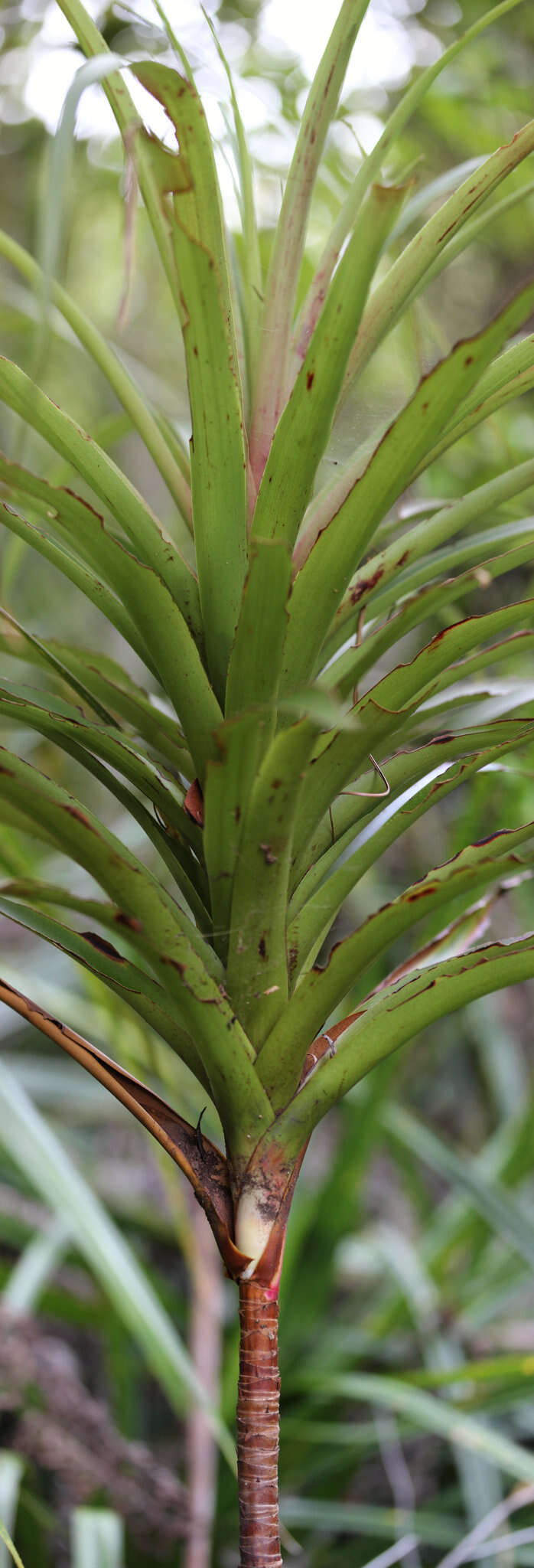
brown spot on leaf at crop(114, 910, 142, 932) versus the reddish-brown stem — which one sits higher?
brown spot on leaf at crop(114, 910, 142, 932)

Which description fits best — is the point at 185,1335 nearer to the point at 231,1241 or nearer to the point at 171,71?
the point at 231,1241

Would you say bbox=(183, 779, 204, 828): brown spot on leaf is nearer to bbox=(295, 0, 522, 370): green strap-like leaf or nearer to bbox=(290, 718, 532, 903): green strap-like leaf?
bbox=(290, 718, 532, 903): green strap-like leaf

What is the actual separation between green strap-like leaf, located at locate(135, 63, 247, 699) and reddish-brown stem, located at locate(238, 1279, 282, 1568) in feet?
0.67

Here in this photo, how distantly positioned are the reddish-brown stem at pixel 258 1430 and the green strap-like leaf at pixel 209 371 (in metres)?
0.20

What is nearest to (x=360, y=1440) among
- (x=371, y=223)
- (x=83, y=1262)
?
(x=83, y=1262)

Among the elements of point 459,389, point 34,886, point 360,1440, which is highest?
point 459,389

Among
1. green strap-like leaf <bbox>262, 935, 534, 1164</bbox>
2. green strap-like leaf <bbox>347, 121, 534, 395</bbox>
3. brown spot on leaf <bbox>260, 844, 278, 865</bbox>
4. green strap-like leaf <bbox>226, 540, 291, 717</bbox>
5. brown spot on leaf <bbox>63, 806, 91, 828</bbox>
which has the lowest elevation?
green strap-like leaf <bbox>262, 935, 534, 1164</bbox>

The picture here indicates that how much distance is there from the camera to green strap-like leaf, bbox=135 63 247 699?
0.86ft

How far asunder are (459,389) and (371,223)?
0.05m

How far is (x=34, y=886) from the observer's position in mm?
255

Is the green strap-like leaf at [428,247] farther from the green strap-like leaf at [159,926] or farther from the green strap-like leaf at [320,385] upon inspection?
the green strap-like leaf at [159,926]

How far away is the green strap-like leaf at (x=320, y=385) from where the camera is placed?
255 millimetres

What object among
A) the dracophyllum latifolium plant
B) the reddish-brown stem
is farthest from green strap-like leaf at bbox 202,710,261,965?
the reddish-brown stem

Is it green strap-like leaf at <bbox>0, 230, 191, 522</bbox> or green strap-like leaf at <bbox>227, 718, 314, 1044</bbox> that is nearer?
green strap-like leaf at <bbox>227, 718, 314, 1044</bbox>
